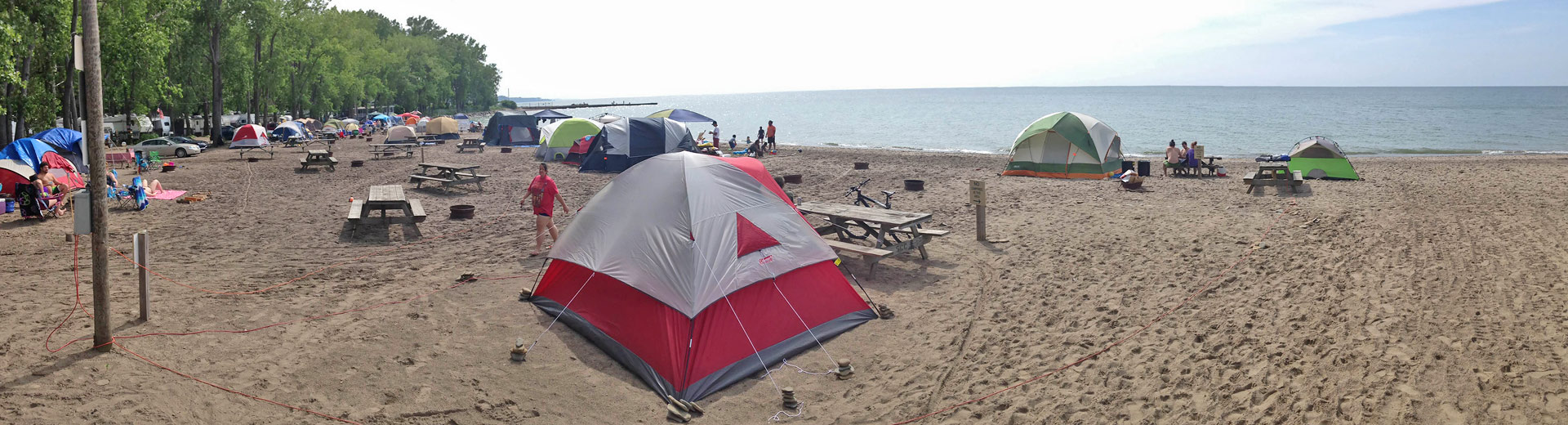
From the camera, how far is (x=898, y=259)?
11.3 m

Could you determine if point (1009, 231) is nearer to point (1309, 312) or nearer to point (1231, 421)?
point (1309, 312)

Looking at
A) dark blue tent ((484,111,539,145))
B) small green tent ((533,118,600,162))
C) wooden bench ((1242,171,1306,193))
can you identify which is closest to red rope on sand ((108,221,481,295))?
small green tent ((533,118,600,162))

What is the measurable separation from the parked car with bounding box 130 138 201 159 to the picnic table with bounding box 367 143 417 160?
6343 millimetres

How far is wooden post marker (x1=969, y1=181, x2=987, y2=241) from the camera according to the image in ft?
39.9

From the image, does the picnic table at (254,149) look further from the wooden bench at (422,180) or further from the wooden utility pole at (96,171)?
the wooden utility pole at (96,171)

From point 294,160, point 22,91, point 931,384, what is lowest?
point 931,384

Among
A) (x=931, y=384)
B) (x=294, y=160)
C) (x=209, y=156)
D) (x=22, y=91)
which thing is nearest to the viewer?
(x=931, y=384)

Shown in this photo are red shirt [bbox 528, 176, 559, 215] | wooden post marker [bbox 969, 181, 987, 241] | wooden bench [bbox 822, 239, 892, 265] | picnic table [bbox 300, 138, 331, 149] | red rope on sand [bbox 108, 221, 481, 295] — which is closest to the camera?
red rope on sand [bbox 108, 221, 481, 295]

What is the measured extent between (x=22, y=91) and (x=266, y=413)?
2683cm

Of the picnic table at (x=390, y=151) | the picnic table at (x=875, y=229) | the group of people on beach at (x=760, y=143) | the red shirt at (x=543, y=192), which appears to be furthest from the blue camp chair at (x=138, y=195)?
the group of people on beach at (x=760, y=143)

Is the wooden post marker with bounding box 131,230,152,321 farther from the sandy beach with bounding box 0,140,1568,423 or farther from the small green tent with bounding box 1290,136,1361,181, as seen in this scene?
the small green tent with bounding box 1290,136,1361,181

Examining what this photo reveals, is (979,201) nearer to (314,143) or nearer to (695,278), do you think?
(695,278)

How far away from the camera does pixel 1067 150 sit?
847 inches

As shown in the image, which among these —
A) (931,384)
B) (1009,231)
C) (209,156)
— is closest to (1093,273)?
(1009,231)
